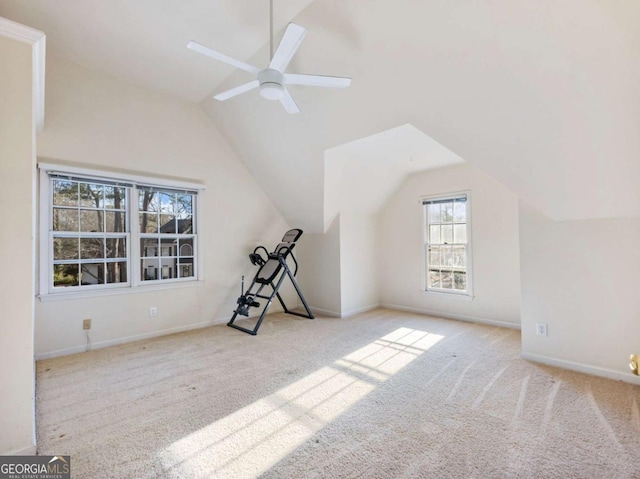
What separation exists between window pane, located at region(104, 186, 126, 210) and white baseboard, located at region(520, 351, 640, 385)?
4.89 m

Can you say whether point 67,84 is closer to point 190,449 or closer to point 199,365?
point 199,365

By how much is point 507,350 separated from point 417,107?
9.10 feet

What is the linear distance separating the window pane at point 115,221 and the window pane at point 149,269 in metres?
0.49

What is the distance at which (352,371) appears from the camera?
9.43 feet

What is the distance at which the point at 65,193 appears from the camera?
11.0 ft

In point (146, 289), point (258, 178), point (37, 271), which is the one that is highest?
point (258, 178)

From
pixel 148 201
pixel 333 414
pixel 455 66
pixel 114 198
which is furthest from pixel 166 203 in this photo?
pixel 455 66

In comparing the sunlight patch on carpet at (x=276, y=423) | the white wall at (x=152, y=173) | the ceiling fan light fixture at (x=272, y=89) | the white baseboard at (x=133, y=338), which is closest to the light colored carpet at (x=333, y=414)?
the sunlight patch on carpet at (x=276, y=423)

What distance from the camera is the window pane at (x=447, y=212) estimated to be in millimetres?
4828

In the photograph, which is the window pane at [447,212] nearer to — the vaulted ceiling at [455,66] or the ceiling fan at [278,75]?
the vaulted ceiling at [455,66]

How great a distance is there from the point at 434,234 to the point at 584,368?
2.66m

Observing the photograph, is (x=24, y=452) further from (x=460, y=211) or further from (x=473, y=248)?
(x=460, y=211)

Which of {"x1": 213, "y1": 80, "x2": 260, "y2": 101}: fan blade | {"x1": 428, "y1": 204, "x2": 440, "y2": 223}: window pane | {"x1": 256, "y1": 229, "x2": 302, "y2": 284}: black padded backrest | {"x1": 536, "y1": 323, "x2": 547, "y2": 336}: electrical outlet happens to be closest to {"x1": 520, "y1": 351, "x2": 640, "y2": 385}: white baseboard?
{"x1": 536, "y1": 323, "x2": 547, "y2": 336}: electrical outlet

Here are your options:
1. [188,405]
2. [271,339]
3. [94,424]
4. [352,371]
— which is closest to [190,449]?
[188,405]
